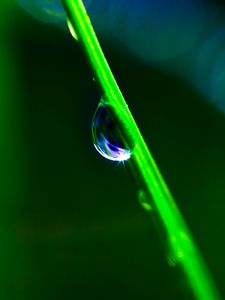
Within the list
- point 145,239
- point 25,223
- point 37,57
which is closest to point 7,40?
point 37,57

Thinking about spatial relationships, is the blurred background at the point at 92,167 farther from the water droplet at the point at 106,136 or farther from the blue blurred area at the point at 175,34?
the water droplet at the point at 106,136

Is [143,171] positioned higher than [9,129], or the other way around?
[9,129]

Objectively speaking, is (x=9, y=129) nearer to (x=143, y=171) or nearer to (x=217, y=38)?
(x=143, y=171)

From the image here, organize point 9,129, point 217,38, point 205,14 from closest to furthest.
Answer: point 9,129 < point 205,14 < point 217,38

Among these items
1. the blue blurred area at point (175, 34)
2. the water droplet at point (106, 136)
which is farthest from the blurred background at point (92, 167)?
the water droplet at point (106, 136)

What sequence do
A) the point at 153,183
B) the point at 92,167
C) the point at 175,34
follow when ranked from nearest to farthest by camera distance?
1. the point at 153,183
2. the point at 92,167
3. the point at 175,34

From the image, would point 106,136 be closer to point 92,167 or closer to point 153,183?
point 153,183

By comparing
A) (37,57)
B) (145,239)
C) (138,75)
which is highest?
(37,57)

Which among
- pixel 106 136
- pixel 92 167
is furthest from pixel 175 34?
pixel 106 136
